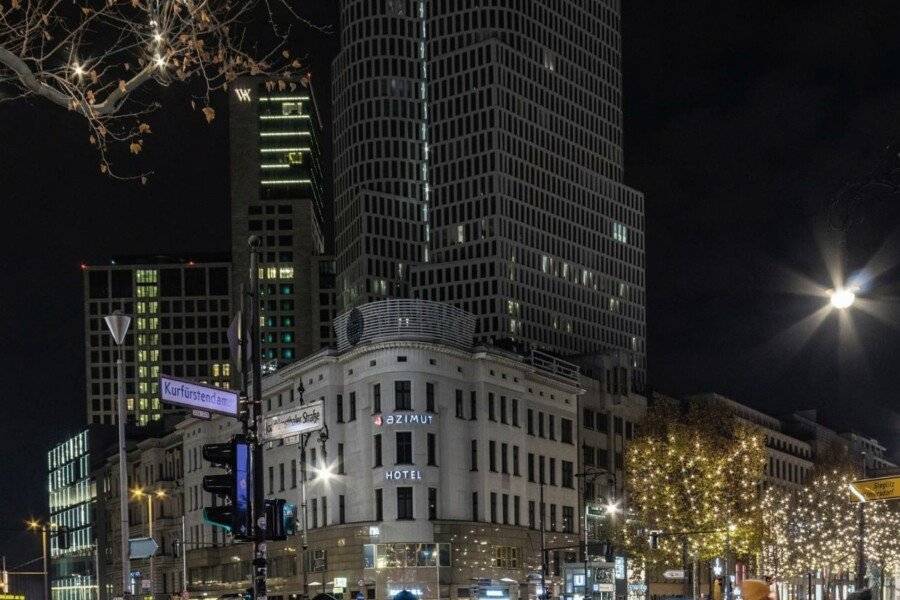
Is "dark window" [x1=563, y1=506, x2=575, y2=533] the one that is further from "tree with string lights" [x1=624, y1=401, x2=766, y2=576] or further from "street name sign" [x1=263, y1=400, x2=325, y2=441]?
"street name sign" [x1=263, y1=400, x2=325, y2=441]

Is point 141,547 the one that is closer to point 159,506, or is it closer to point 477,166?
point 159,506

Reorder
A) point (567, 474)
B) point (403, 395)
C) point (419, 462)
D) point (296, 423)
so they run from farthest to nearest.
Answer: point (567, 474)
point (403, 395)
point (419, 462)
point (296, 423)

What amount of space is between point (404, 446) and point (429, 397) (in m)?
3.16

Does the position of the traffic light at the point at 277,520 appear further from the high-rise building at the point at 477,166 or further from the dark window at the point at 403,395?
the high-rise building at the point at 477,166

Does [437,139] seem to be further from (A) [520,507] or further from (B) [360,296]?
(A) [520,507]

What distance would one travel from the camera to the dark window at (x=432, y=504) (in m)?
72.6

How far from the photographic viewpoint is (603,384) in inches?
3656

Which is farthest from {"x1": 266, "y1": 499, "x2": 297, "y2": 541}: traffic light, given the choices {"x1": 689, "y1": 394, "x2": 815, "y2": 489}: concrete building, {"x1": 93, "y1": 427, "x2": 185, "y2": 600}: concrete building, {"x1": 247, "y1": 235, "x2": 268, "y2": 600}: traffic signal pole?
{"x1": 689, "y1": 394, "x2": 815, "y2": 489}: concrete building

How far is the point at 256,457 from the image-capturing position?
20266 mm

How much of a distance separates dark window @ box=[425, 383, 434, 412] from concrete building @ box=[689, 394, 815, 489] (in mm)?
53161

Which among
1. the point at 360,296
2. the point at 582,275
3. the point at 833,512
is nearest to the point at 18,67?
the point at 833,512

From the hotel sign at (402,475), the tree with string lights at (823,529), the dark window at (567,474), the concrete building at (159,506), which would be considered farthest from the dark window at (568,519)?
the concrete building at (159,506)

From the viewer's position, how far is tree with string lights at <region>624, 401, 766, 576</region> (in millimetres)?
78312

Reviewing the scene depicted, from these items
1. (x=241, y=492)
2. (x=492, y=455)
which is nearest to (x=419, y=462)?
(x=492, y=455)
